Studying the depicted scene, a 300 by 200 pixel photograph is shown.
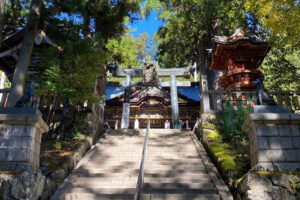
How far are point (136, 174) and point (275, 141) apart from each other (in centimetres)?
325

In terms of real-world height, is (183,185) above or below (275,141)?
below

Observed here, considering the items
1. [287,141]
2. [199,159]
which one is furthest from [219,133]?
[287,141]

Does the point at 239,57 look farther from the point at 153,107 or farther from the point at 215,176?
the point at 215,176

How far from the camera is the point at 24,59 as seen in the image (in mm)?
7258

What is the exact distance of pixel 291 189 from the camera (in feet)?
13.8

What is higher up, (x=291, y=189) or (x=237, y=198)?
(x=291, y=189)

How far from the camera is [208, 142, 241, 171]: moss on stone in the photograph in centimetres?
553

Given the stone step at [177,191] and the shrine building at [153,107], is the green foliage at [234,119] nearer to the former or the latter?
the stone step at [177,191]

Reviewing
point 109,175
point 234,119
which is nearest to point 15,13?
point 109,175

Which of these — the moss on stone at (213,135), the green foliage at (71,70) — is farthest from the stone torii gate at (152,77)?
the green foliage at (71,70)

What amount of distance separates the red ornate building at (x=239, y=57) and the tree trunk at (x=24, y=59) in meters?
7.51

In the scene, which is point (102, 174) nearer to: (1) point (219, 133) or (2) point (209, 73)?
(1) point (219, 133)

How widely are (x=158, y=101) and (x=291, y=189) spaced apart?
12815 mm

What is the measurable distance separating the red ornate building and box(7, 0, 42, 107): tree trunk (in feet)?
24.6
